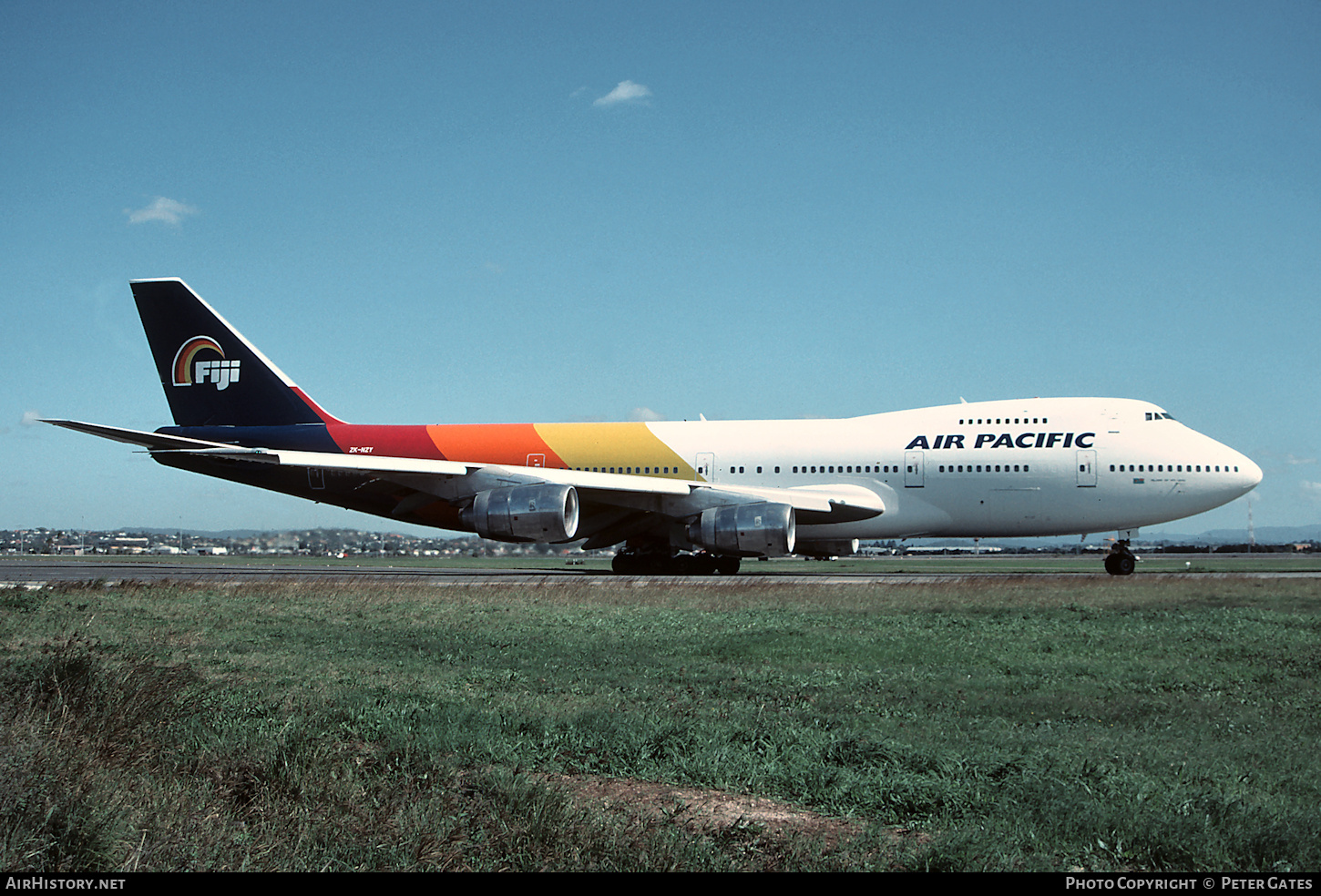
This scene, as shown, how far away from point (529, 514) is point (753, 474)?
6.74m

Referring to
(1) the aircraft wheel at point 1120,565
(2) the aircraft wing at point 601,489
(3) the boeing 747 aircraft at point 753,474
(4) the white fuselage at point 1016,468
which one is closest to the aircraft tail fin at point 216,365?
(3) the boeing 747 aircraft at point 753,474

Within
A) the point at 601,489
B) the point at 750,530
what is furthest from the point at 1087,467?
the point at 601,489

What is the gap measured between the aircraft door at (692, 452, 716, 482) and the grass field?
1442 centimetres

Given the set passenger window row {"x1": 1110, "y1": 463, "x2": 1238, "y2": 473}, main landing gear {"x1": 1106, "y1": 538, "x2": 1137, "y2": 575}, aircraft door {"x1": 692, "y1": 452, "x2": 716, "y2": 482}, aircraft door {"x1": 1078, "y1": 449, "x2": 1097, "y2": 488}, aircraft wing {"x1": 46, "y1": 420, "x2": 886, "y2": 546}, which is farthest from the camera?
aircraft door {"x1": 692, "y1": 452, "x2": 716, "y2": 482}

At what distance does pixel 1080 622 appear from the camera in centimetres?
1482

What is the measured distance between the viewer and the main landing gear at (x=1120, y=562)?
26.2m

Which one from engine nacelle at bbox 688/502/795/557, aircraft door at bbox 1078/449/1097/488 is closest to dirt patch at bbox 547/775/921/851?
engine nacelle at bbox 688/502/795/557

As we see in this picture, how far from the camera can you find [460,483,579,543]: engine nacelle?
86.3ft

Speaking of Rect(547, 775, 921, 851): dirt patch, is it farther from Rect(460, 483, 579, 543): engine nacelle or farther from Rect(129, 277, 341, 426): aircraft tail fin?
Rect(129, 277, 341, 426): aircraft tail fin

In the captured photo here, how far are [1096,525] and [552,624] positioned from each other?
59.1ft

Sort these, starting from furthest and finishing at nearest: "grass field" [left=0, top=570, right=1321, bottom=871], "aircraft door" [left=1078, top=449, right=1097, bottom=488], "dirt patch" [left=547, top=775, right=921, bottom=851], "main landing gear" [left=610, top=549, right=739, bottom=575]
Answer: "main landing gear" [left=610, top=549, right=739, bottom=575], "aircraft door" [left=1078, top=449, right=1097, bottom=488], "dirt patch" [left=547, top=775, right=921, bottom=851], "grass field" [left=0, top=570, right=1321, bottom=871]

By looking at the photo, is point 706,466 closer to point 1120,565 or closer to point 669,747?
point 1120,565

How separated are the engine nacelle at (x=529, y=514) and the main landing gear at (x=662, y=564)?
133 inches

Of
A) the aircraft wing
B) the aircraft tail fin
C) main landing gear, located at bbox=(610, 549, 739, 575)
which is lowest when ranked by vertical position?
main landing gear, located at bbox=(610, 549, 739, 575)
